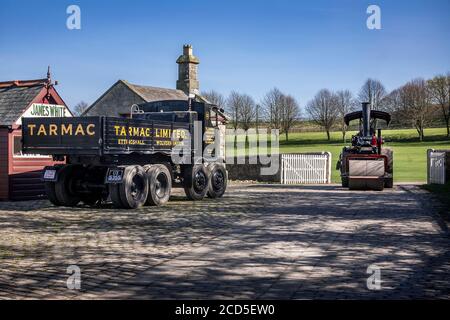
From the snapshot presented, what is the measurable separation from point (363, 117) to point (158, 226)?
42.2 feet

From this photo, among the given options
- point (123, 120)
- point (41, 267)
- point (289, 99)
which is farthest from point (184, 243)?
point (289, 99)

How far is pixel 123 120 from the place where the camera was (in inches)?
523

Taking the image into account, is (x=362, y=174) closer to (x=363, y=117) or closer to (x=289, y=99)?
(x=363, y=117)

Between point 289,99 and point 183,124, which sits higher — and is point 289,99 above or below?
above

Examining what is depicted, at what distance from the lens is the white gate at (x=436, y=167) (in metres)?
23.1

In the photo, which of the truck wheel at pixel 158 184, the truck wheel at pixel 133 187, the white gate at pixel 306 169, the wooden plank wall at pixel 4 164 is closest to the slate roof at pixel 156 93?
the white gate at pixel 306 169

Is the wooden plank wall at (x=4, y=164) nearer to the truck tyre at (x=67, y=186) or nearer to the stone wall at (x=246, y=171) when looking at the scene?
the truck tyre at (x=67, y=186)

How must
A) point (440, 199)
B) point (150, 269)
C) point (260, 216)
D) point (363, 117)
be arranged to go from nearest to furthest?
point (150, 269), point (260, 216), point (440, 199), point (363, 117)

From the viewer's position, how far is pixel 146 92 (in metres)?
37.6

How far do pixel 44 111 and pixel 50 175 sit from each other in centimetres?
469

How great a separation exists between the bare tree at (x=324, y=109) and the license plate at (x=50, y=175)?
6184cm

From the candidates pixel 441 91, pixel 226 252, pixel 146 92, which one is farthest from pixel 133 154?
pixel 441 91
